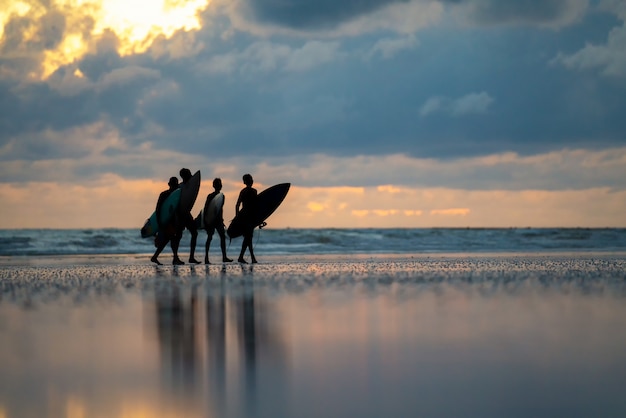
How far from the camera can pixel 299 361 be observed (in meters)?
5.97

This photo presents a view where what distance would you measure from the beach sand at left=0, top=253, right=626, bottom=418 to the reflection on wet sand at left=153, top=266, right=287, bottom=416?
0.8 inches

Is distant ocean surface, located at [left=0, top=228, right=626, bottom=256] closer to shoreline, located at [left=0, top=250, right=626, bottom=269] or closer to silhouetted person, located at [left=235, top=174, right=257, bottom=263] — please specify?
shoreline, located at [left=0, top=250, right=626, bottom=269]

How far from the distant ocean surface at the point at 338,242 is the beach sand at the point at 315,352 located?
2169 cm

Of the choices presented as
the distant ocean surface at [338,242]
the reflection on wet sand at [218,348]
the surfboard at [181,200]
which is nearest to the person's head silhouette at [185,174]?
the surfboard at [181,200]

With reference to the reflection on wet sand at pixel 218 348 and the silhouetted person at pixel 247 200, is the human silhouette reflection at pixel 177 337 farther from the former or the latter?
the silhouetted person at pixel 247 200

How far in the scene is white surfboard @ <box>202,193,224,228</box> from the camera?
781 inches

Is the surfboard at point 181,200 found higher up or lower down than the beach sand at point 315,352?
higher up

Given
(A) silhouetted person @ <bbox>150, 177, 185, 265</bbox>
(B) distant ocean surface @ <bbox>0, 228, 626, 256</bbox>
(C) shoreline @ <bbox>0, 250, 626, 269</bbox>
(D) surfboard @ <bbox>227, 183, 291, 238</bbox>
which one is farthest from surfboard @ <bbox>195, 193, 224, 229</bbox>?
(B) distant ocean surface @ <bbox>0, 228, 626, 256</bbox>

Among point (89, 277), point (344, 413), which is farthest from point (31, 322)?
point (89, 277)

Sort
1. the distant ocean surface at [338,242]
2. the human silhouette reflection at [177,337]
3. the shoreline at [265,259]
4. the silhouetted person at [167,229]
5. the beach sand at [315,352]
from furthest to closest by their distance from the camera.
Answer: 1. the distant ocean surface at [338,242]
2. the shoreline at [265,259]
3. the silhouetted person at [167,229]
4. the human silhouette reflection at [177,337]
5. the beach sand at [315,352]

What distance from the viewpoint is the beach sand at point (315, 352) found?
15.3 feet

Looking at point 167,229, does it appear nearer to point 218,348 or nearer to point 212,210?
point 212,210

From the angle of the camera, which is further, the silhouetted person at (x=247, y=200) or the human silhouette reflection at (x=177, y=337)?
the silhouetted person at (x=247, y=200)

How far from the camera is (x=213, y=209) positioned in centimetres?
1986
